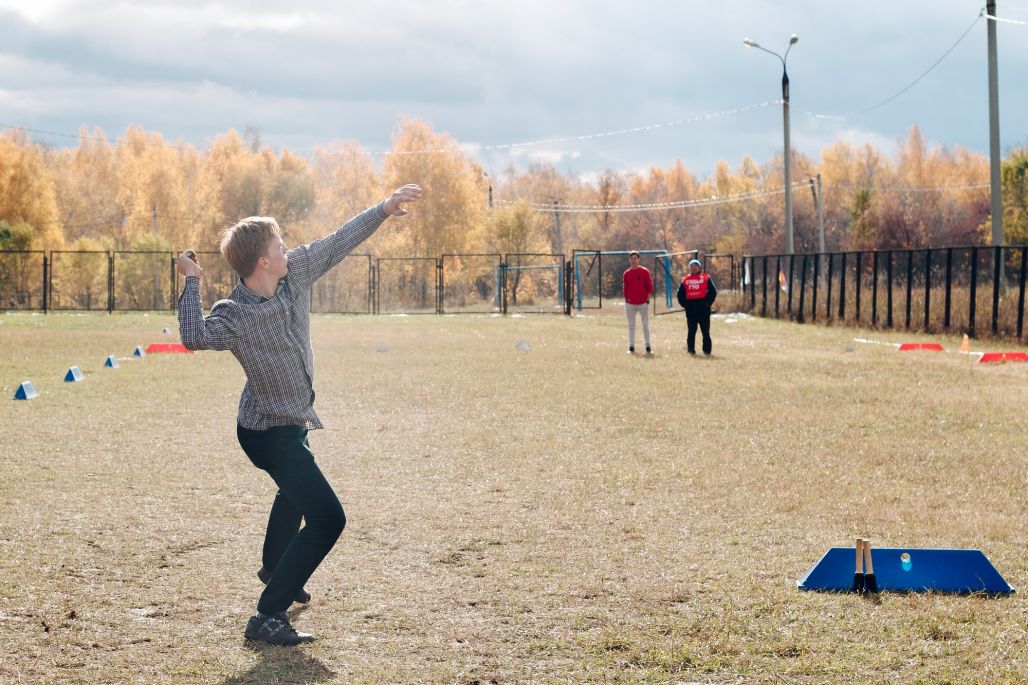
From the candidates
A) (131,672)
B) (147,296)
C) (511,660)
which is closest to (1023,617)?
(511,660)

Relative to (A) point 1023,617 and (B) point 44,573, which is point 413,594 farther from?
(A) point 1023,617

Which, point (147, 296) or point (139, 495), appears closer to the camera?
point (139, 495)

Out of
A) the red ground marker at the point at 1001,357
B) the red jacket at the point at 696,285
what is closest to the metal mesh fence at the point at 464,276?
the red jacket at the point at 696,285

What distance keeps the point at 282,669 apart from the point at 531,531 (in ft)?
9.26

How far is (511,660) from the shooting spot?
Answer: 4832 mm

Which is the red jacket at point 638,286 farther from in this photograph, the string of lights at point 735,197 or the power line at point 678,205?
the power line at point 678,205

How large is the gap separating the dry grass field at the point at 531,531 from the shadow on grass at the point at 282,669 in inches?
1.0

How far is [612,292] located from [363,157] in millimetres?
25095

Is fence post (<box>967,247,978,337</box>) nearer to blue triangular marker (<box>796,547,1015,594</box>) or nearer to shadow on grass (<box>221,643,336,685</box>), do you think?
blue triangular marker (<box>796,547,1015,594</box>)

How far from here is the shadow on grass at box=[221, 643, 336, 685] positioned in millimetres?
4590

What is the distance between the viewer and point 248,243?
497 cm

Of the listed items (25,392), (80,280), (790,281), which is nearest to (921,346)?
(790,281)

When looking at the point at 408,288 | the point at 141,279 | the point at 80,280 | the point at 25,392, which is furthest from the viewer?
the point at 408,288

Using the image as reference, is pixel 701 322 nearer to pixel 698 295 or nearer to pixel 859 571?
pixel 698 295
